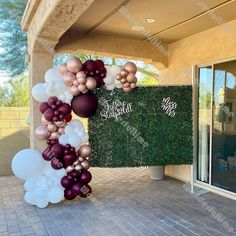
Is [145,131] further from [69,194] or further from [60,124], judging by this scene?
[69,194]

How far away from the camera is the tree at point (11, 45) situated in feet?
37.6

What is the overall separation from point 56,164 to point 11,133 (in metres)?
2.86

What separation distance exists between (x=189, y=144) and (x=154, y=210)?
153cm

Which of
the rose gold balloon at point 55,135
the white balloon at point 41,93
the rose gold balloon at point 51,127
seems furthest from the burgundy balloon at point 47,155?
the white balloon at point 41,93

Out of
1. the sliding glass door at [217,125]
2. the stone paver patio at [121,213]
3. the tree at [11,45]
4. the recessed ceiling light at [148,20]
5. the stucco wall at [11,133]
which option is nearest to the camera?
the stone paver patio at [121,213]

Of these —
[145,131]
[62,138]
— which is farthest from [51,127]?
[145,131]

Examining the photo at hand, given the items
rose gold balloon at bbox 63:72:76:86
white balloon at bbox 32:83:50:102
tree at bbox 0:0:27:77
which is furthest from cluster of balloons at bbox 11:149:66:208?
tree at bbox 0:0:27:77

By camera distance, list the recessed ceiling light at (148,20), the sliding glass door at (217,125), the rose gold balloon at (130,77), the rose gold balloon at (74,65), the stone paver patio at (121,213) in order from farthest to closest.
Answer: the sliding glass door at (217,125) < the recessed ceiling light at (148,20) < the rose gold balloon at (130,77) < the rose gold balloon at (74,65) < the stone paver patio at (121,213)

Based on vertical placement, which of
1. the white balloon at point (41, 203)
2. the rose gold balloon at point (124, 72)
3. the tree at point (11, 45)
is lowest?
the white balloon at point (41, 203)

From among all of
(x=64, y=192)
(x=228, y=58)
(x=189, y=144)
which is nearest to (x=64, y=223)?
(x=64, y=192)

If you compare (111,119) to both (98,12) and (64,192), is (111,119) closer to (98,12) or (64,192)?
(64,192)

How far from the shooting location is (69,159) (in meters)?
4.69

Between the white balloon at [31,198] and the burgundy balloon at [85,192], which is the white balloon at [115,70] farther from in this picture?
the white balloon at [31,198]

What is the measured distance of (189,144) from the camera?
5512mm
